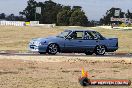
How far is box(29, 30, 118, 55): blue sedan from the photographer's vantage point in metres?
25.3

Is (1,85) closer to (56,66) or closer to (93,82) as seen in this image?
(93,82)

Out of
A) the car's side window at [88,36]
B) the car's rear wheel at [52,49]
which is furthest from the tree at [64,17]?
the car's rear wheel at [52,49]

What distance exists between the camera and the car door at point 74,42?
84.8 feet

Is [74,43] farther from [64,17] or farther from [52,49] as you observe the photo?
[64,17]

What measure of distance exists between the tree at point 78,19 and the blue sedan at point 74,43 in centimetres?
9619

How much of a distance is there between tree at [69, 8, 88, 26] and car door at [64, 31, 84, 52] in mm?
96418

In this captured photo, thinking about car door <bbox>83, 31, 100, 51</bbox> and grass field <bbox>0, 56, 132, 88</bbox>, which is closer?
grass field <bbox>0, 56, 132, 88</bbox>

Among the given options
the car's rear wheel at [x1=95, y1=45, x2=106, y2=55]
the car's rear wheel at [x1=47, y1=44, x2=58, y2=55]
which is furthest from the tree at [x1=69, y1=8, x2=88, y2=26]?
the car's rear wheel at [x1=47, y1=44, x2=58, y2=55]

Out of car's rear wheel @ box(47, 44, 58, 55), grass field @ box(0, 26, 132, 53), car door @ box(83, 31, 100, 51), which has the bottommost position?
grass field @ box(0, 26, 132, 53)

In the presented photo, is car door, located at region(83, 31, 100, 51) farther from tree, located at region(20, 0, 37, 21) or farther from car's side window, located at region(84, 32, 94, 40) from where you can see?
tree, located at region(20, 0, 37, 21)

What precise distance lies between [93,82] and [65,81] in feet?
17.2

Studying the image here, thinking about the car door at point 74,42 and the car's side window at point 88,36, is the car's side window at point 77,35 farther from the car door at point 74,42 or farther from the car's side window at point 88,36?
the car's side window at point 88,36

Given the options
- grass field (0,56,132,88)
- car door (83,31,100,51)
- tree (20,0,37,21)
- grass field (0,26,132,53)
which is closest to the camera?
grass field (0,56,132,88)

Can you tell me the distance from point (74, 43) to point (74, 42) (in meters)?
0.06
